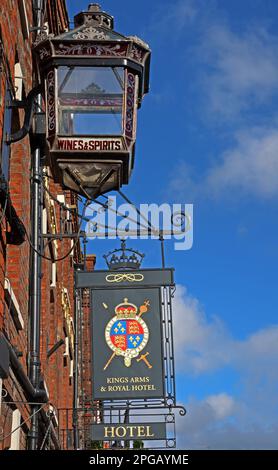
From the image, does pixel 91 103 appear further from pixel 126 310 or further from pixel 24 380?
pixel 126 310

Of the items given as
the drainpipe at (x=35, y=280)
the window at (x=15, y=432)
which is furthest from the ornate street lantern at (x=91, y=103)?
the drainpipe at (x=35, y=280)

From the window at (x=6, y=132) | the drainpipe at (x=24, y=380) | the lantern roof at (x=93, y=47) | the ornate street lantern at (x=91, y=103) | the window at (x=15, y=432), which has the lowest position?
the window at (x=15, y=432)

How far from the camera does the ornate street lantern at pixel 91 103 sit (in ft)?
24.3

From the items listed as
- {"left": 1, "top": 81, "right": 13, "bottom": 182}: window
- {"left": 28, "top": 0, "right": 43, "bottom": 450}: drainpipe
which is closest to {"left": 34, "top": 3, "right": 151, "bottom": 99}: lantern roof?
{"left": 1, "top": 81, "right": 13, "bottom": 182}: window

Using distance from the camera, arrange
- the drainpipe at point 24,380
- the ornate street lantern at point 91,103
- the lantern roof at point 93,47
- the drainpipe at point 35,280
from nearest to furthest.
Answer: the ornate street lantern at point 91,103, the lantern roof at point 93,47, the drainpipe at point 24,380, the drainpipe at point 35,280

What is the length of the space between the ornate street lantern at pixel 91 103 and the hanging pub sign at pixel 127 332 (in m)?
6.43

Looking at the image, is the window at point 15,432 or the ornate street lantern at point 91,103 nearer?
the ornate street lantern at point 91,103

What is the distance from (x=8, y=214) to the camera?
949 centimetres

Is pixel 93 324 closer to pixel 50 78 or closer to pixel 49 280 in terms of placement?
pixel 49 280

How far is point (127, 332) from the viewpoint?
13945 millimetres

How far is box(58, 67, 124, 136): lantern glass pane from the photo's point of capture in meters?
7.49

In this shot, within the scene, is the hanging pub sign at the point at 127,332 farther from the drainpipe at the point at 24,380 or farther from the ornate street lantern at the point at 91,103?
the ornate street lantern at the point at 91,103
